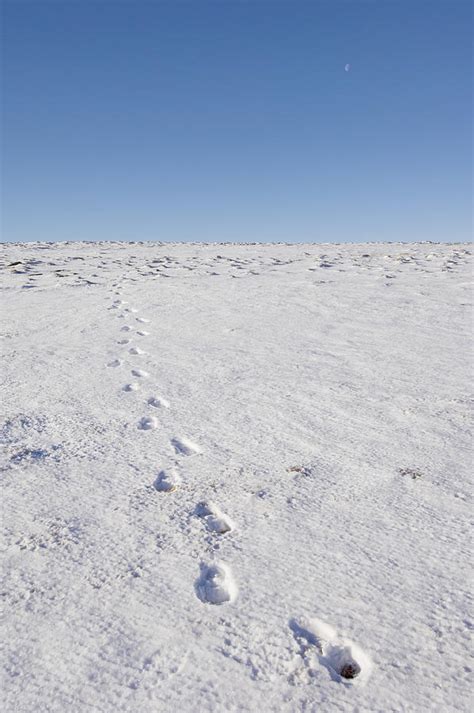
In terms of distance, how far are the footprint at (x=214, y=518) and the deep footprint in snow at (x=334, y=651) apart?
477mm

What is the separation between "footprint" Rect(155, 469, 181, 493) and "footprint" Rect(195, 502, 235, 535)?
18 centimetres

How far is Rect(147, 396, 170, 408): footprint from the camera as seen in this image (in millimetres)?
3057

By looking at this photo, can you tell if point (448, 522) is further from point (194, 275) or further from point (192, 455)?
point (194, 275)

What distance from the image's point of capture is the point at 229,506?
1.97m

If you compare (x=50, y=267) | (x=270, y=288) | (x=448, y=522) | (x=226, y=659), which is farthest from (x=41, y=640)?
(x=50, y=267)

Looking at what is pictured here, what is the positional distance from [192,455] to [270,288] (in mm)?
5588

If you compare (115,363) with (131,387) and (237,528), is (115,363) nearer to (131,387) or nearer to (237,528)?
(131,387)

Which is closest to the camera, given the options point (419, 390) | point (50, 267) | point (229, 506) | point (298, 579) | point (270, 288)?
point (298, 579)

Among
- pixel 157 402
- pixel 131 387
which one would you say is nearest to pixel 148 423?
pixel 157 402

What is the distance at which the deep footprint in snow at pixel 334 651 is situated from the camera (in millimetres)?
1258

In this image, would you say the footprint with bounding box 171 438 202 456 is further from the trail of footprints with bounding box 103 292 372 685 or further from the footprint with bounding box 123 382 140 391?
the footprint with bounding box 123 382 140 391

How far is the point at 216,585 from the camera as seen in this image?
60.7 inches

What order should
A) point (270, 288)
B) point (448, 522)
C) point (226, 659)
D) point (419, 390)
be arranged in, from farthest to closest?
point (270, 288), point (419, 390), point (448, 522), point (226, 659)

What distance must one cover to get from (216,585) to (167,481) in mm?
668
